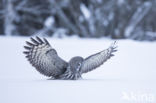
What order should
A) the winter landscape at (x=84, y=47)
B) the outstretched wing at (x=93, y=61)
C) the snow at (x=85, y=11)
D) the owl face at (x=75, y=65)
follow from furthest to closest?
the snow at (x=85, y=11) < the outstretched wing at (x=93, y=61) < the owl face at (x=75, y=65) < the winter landscape at (x=84, y=47)

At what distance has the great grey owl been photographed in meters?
4.31

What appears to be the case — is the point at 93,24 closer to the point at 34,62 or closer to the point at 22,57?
A: the point at 22,57

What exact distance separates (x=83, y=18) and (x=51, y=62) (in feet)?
37.1

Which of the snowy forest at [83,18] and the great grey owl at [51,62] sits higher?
the snowy forest at [83,18]

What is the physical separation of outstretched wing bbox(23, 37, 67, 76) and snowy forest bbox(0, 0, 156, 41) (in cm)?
1010

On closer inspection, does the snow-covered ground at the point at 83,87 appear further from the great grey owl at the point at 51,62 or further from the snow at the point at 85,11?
the snow at the point at 85,11

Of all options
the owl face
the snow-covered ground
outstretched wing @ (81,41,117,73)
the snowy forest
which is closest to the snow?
the snowy forest

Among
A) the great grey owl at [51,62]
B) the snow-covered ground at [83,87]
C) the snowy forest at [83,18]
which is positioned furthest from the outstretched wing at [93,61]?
the snowy forest at [83,18]

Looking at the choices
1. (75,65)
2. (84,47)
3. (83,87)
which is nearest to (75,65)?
(75,65)

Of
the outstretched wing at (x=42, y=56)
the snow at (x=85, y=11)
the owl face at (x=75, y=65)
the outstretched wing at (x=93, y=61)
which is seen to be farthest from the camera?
the snow at (x=85, y=11)

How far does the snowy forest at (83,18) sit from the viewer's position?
14711 millimetres

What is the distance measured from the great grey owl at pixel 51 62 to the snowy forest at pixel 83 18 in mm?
10008

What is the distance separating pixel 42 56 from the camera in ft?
14.2

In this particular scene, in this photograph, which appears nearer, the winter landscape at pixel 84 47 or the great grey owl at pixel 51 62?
the winter landscape at pixel 84 47
